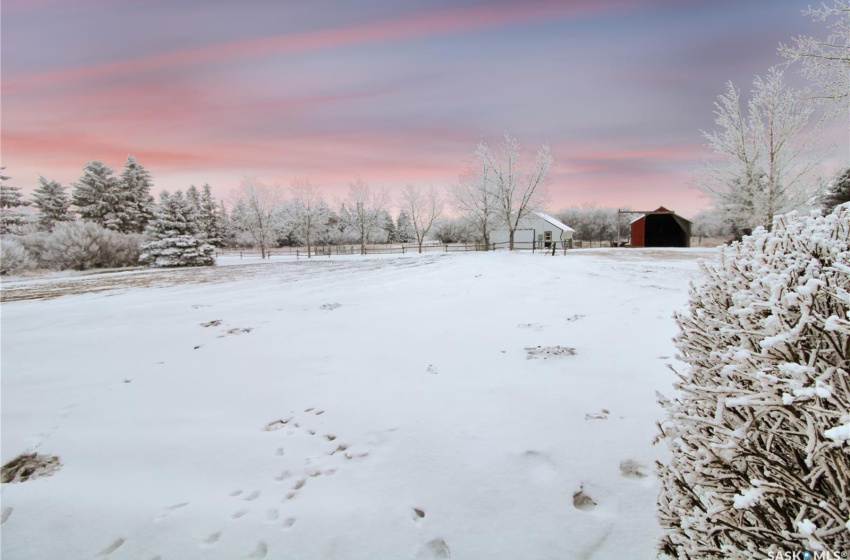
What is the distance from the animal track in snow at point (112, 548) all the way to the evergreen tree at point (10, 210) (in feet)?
125

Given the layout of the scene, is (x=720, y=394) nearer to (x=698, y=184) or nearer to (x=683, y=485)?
(x=683, y=485)

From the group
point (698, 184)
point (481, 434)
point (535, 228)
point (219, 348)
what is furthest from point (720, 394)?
point (535, 228)

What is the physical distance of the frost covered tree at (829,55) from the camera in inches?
269

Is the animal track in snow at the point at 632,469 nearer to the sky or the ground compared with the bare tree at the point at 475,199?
nearer to the ground

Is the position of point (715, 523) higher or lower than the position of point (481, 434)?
higher

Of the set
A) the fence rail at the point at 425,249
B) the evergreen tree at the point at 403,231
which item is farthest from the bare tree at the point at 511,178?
the evergreen tree at the point at 403,231

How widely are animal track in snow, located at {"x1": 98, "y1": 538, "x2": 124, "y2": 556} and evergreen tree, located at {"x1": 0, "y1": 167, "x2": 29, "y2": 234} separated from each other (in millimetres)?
38006

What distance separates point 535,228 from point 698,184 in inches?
771

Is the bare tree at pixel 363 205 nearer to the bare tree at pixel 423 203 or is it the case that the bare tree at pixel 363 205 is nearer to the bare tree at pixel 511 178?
the bare tree at pixel 423 203

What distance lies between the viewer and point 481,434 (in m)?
2.89

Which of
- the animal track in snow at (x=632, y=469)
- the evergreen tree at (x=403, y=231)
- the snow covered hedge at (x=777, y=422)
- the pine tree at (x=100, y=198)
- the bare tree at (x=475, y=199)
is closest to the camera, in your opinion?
the snow covered hedge at (x=777, y=422)

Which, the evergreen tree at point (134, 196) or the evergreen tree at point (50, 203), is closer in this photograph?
the evergreen tree at point (134, 196)

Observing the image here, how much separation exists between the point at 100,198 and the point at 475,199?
4249 centimetres

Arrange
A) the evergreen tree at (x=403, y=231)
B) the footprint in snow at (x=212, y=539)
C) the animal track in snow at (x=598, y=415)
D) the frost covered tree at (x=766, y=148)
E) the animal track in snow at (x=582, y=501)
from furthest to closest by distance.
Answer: the evergreen tree at (x=403, y=231), the frost covered tree at (x=766, y=148), the animal track in snow at (x=598, y=415), the animal track in snow at (x=582, y=501), the footprint in snow at (x=212, y=539)
